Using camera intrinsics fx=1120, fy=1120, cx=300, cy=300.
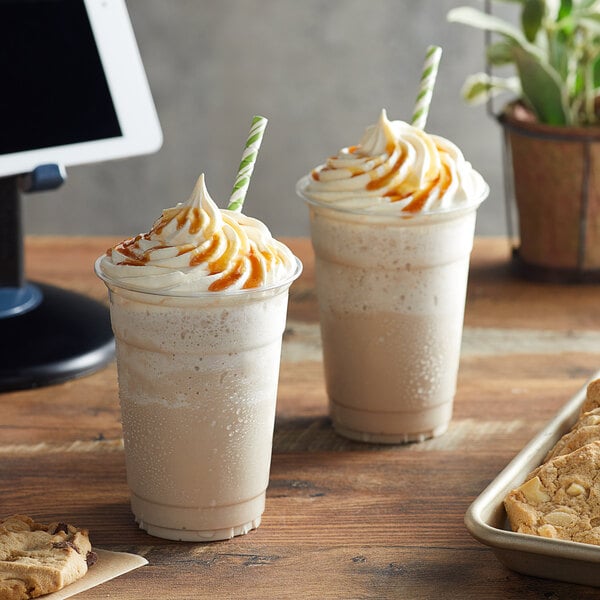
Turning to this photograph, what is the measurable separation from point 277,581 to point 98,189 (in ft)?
6.73

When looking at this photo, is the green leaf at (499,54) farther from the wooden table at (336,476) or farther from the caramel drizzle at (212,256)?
the caramel drizzle at (212,256)

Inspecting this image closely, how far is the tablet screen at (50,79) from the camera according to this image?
4.71ft

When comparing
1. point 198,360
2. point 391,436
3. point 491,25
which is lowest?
point 391,436

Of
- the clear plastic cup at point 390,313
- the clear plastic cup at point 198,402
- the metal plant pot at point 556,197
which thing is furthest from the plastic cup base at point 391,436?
the metal plant pot at point 556,197

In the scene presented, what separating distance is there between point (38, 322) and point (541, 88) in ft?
2.86

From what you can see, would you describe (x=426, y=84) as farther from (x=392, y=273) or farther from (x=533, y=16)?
(x=533, y=16)

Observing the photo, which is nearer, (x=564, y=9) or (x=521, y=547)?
(x=521, y=547)

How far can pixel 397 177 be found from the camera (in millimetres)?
1239

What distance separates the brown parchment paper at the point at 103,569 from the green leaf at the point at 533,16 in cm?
112

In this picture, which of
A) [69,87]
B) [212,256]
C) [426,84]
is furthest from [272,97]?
[212,256]

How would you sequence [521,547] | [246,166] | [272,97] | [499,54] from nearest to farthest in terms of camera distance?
[521,547]
[246,166]
[499,54]
[272,97]

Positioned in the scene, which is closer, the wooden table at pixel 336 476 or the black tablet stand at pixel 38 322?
the wooden table at pixel 336 476

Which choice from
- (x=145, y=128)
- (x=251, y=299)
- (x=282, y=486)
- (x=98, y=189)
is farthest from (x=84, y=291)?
(x=98, y=189)

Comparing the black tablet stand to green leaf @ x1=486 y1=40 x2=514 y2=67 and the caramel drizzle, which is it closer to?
the caramel drizzle
